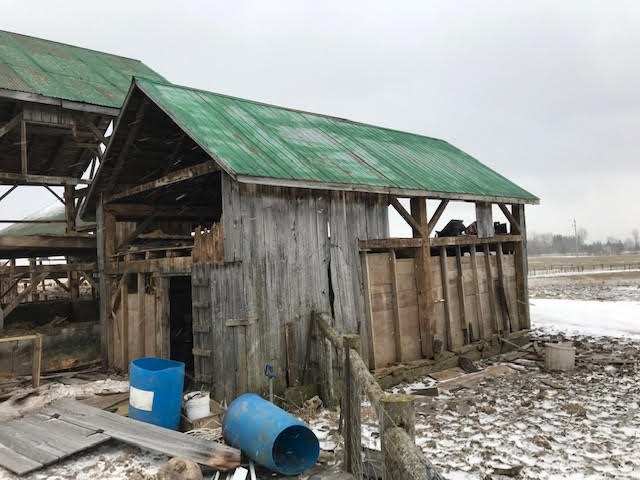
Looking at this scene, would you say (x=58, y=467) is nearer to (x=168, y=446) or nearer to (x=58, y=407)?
(x=168, y=446)

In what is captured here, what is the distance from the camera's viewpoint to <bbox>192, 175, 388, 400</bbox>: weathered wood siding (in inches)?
339

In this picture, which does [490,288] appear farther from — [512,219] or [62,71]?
[62,71]

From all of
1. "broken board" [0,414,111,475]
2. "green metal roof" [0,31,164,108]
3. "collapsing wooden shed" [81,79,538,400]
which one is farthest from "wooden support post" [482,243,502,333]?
"green metal roof" [0,31,164,108]

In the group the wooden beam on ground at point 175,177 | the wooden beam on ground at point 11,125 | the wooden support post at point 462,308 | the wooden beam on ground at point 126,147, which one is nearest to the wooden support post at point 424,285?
the wooden support post at point 462,308

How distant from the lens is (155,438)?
21.6 feet

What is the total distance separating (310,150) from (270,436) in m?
6.46

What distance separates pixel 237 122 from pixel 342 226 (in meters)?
3.16

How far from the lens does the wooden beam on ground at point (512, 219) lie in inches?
587

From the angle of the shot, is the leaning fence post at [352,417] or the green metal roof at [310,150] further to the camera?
the green metal roof at [310,150]

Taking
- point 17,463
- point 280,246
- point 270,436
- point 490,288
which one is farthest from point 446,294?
point 17,463

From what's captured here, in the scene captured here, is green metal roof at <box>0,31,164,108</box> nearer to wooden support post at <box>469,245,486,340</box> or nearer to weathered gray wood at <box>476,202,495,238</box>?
weathered gray wood at <box>476,202,495,238</box>

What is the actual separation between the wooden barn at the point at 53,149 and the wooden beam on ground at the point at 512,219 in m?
11.7

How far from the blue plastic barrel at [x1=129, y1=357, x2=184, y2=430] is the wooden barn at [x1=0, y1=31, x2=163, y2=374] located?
6.03 metres

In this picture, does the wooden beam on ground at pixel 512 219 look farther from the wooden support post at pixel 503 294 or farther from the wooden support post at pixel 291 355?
the wooden support post at pixel 291 355
